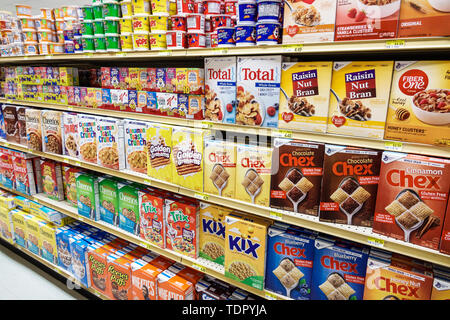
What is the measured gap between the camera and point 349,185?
137 cm

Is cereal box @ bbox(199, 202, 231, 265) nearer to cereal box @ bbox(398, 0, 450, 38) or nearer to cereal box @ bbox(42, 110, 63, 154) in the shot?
cereal box @ bbox(398, 0, 450, 38)

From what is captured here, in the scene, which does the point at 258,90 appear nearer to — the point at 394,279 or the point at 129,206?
the point at 394,279

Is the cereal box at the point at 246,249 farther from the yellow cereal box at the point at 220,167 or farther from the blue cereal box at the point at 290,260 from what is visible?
the yellow cereal box at the point at 220,167

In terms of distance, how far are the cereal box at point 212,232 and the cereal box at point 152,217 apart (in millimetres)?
310

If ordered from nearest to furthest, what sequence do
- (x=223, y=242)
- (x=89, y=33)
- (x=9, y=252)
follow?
(x=223, y=242) → (x=89, y=33) → (x=9, y=252)

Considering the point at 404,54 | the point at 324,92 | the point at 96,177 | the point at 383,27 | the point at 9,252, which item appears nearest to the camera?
the point at 383,27

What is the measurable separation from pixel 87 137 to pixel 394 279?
2222 mm

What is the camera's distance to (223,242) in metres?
1.88

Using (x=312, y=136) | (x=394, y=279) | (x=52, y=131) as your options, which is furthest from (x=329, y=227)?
(x=52, y=131)

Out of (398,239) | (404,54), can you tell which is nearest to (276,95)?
(404,54)

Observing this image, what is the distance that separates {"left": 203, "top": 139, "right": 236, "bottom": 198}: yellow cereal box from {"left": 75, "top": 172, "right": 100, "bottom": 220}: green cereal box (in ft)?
3.76

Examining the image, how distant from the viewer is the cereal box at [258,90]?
1514mm
